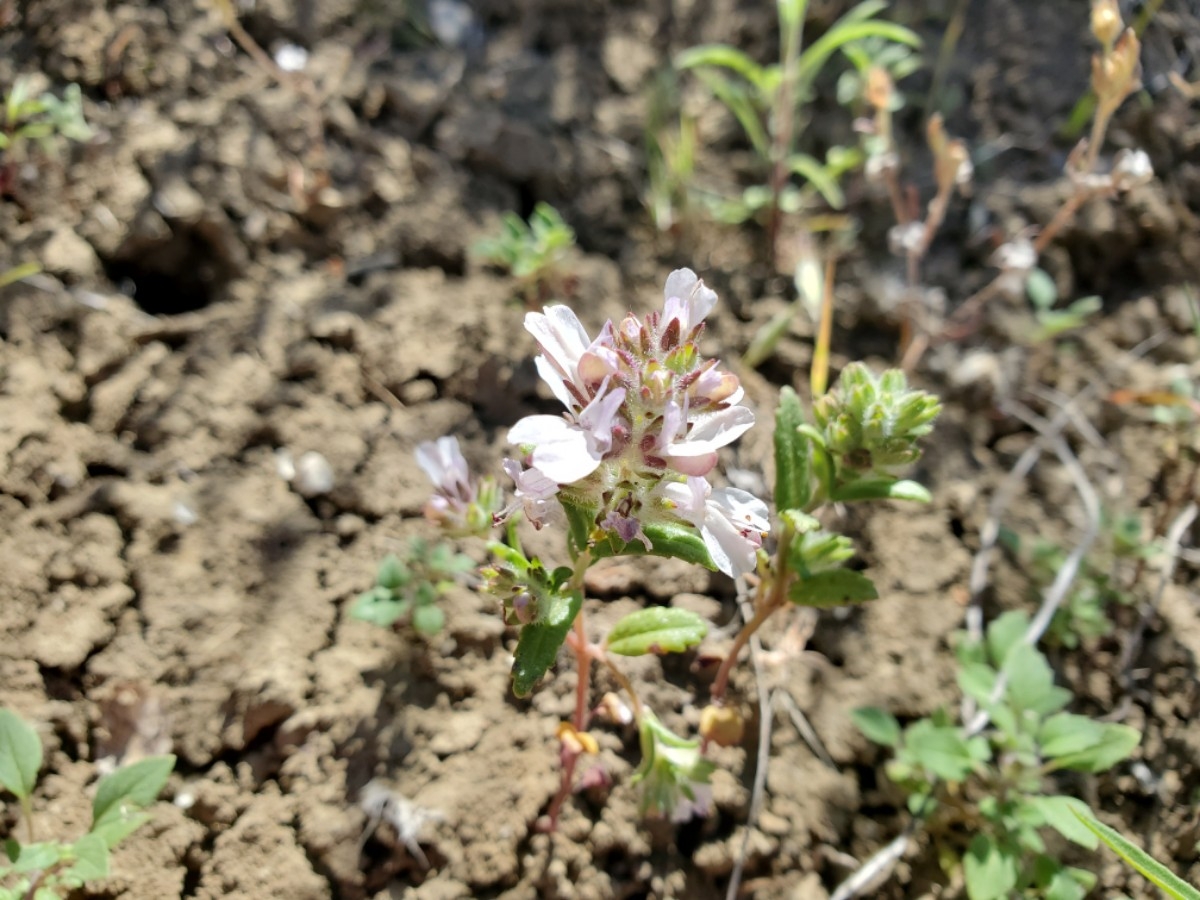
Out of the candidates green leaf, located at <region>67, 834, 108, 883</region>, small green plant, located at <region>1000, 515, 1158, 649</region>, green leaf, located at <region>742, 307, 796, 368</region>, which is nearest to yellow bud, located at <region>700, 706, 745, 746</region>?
small green plant, located at <region>1000, 515, 1158, 649</region>

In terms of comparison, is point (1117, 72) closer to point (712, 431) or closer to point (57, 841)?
point (712, 431)

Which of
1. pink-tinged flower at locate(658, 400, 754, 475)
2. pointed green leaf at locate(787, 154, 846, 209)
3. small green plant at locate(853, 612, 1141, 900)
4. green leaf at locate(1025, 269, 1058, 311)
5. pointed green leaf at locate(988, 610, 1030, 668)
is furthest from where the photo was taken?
pointed green leaf at locate(787, 154, 846, 209)

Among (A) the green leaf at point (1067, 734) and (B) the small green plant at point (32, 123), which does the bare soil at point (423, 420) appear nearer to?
(B) the small green plant at point (32, 123)

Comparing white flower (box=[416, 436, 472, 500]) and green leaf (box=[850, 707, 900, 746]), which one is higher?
white flower (box=[416, 436, 472, 500])

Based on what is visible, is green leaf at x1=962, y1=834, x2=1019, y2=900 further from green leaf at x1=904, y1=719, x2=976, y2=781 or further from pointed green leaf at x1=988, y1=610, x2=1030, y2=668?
pointed green leaf at x1=988, y1=610, x2=1030, y2=668

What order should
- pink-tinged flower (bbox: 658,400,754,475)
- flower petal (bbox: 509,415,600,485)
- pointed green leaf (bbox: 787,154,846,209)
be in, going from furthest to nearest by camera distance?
pointed green leaf (bbox: 787,154,846,209) → pink-tinged flower (bbox: 658,400,754,475) → flower petal (bbox: 509,415,600,485)

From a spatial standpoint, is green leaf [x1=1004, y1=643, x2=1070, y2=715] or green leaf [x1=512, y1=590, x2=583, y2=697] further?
green leaf [x1=1004, y1=643, x2=1070, y2=715]

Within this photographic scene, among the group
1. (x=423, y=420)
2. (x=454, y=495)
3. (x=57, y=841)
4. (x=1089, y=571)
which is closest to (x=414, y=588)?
(x=454, y=495)

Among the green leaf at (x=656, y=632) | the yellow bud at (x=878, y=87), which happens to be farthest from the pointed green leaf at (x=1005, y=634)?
the yellow bud at (x=878, y=87)
